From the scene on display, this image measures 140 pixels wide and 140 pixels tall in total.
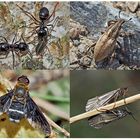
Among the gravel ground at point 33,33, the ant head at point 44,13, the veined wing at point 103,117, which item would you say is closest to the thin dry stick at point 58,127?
the veined wing at point 103,117

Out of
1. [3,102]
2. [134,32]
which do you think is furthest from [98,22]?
[3,102]

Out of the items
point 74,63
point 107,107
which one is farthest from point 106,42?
point 107,107

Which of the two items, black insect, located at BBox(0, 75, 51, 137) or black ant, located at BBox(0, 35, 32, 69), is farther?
black ant, located at BBox(0, 35, 32, 69)

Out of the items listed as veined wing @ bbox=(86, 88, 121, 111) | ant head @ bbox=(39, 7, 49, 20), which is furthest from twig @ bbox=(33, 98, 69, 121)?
ant head @ bbox=(39, 7, 49, 20)

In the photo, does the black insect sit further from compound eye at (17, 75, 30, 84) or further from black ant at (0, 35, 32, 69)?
black ant at (0, 35, 32, 69)

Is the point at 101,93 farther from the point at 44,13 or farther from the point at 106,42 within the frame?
the point at 44,13

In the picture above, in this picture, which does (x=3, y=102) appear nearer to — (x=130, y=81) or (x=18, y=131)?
(x=18, y=131)

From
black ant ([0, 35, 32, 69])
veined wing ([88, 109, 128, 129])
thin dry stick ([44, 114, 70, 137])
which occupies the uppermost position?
black ant ([0, 35, 32, 69])
